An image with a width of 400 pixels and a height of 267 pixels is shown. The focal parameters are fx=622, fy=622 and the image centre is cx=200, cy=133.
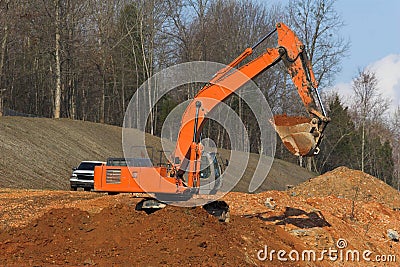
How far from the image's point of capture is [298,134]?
1453 cm

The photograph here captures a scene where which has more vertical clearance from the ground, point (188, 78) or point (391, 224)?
point (188, 78)

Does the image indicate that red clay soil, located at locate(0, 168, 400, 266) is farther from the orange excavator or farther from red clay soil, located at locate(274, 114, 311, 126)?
red clay soil, located at locate(274, 114, 311, 126)

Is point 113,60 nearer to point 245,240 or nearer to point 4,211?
point 4,211

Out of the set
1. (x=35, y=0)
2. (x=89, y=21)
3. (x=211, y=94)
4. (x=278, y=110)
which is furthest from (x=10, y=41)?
(x=211, y=94)

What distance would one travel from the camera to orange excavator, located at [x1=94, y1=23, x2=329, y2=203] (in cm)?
1463

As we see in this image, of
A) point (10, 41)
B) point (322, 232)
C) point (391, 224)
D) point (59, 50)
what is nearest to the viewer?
point (322, 232)

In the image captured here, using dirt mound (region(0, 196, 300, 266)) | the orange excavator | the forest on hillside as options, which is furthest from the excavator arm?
the forest on hillside

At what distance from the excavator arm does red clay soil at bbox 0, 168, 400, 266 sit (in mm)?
1433

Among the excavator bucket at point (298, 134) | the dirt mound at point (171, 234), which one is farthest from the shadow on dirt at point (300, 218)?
the excavator bucket at point (298, 134)

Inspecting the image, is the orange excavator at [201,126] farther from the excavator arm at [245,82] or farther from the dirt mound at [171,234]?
the dirt mound at [171,234]

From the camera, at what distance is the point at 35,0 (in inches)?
2007

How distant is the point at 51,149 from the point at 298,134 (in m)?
27.3

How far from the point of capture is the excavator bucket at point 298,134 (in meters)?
14.4

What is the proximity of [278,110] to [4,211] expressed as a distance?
45136 mm
